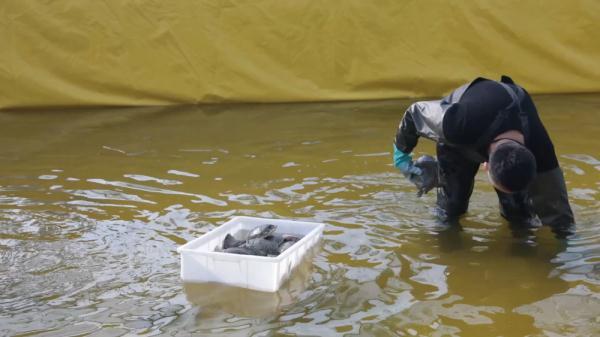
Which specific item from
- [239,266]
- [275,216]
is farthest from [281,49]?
[239,266]

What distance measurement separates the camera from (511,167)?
9.61 ft

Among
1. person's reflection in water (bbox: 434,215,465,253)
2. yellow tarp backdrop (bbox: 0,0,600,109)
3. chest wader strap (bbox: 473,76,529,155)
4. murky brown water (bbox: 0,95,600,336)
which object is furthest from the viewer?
yellow tarp backdrop (bbox: 0,0,600,109)

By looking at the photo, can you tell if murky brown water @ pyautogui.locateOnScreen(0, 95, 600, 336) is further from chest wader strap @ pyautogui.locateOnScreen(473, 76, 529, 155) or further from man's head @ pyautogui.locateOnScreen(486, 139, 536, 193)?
chest wader strap @ pyautogui.locateOnScreen(473, 76, 529, 155)

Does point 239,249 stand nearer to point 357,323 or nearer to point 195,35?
point 357,323

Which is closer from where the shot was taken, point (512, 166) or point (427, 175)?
point (512, 166)

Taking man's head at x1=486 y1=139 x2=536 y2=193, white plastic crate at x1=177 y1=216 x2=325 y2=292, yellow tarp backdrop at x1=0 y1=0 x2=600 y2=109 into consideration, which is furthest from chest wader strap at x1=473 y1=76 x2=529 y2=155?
yellow tarp backdrop at x1=0 y1=0 x2=600 y2=109

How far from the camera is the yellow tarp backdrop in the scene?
656cm

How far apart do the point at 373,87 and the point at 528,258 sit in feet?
12.3

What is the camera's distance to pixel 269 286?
115 inches

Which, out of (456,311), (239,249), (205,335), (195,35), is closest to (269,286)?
(239,249)

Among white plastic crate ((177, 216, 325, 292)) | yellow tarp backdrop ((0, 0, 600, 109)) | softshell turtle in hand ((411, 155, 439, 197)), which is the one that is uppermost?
yellow tarp backdrop ((0, 0, 600, 109))

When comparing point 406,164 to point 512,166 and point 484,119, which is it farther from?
point 512,166

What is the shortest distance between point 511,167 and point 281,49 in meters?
4.06

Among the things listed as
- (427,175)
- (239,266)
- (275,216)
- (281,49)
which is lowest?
(239,266)
